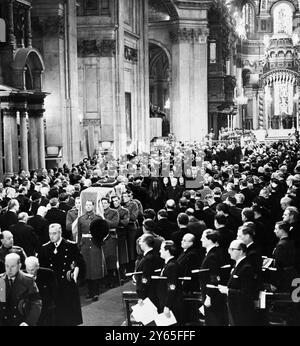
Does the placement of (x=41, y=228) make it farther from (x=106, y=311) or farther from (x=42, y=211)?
(x=106, y=311)

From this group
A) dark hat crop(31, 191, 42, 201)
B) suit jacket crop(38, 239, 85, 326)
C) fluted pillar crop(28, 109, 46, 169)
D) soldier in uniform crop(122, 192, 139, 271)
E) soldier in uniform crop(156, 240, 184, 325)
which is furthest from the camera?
fluted pillar crop(28, 109, 46, 169)

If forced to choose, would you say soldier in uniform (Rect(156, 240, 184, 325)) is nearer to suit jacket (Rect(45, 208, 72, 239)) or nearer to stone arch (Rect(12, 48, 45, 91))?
suit jacket (Rect(45, 208, 72, 239))

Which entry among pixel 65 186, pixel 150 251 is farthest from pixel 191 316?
pixel 65 186

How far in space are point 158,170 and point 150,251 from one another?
13461 mm

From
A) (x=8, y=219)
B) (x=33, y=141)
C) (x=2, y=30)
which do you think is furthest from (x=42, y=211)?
(x=33, y=141)

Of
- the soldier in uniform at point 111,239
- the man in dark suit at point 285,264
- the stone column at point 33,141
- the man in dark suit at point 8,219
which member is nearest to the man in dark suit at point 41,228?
the man in dark suit at point 8,219

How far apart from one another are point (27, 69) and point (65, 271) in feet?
53.6

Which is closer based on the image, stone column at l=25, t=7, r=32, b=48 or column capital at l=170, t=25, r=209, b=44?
stone column at l=25, t=7, r=32, b=48

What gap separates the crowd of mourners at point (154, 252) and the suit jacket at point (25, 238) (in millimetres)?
17

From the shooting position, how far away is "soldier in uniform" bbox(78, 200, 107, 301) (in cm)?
1171

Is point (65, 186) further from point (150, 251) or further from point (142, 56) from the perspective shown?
point (142, 56)

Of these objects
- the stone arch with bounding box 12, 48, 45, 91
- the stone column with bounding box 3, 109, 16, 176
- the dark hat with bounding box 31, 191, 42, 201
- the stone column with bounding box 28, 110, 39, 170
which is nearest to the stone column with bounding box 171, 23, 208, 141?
the stone arch with bounding box 12, 48, 45, 91

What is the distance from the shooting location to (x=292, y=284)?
28.6 ft

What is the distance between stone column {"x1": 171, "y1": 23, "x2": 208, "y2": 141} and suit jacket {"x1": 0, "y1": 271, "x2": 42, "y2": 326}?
1546 inches
